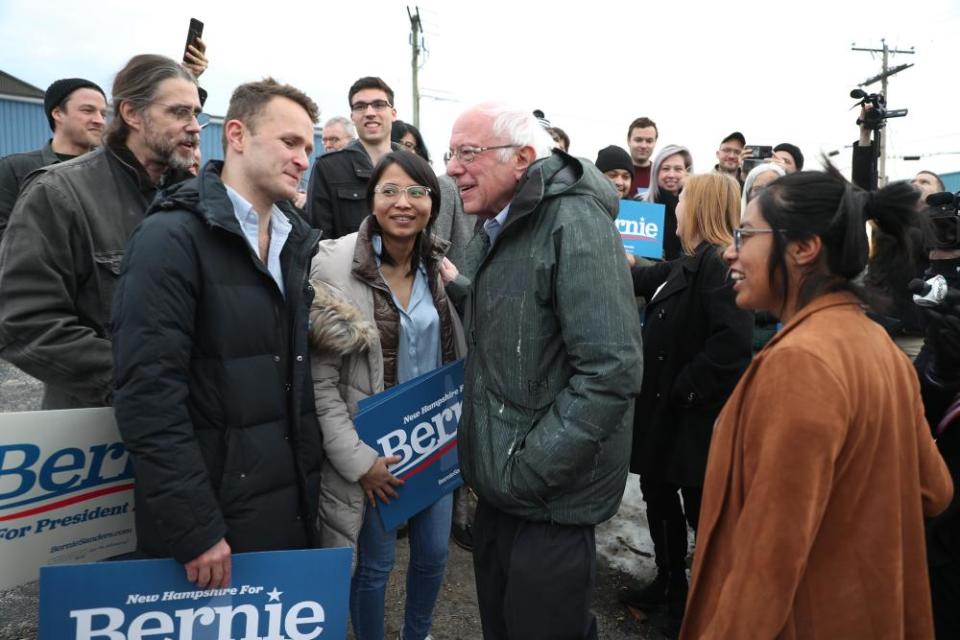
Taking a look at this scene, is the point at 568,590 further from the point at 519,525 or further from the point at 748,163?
the point at 748,163

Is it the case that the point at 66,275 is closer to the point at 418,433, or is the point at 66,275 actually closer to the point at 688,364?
the point at 418,433

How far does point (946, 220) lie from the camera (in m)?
2.80

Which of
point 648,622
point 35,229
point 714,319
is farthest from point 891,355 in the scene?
point 35,229

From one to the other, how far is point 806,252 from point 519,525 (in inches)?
46.0

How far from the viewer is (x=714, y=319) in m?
2.84

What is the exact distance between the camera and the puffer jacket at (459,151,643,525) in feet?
5.85

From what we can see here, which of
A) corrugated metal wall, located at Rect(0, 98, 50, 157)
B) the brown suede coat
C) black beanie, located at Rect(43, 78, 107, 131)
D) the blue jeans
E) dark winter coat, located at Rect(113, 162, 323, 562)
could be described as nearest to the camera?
the brown suede coat

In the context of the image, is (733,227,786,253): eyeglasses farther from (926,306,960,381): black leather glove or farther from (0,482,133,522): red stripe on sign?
(0,482,133,522): red stripe on sign

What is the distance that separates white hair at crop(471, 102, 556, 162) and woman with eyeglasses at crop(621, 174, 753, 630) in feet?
3.84

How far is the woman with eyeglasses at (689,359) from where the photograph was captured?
2.82m

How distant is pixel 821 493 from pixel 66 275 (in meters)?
2.37

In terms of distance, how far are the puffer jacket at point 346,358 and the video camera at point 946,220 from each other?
2.45 metres

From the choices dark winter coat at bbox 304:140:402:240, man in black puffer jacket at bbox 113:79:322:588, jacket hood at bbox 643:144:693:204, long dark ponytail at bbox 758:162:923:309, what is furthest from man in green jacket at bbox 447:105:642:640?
jacket hood at bbox 643:144:693:204

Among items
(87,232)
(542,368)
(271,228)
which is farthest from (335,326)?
(87,232)
